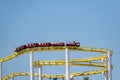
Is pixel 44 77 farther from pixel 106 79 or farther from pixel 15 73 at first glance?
pixel 106 79

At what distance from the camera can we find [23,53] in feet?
319

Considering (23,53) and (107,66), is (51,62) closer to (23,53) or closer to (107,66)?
(23,53)

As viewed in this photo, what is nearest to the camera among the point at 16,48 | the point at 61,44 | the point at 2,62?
the point at 61,44

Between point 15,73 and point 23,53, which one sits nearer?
point 23,53

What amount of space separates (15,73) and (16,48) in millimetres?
19461

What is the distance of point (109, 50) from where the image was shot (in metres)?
96.2

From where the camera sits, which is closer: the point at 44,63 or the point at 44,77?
the point at 44,63

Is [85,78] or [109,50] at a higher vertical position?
[109,50]

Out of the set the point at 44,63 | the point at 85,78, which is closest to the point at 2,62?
the point at 44,63

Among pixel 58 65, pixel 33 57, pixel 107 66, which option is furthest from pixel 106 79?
pixel 33 57

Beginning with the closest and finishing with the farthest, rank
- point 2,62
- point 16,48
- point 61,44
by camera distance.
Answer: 1. point 61,44
2. point 16,48
3. point 2,62

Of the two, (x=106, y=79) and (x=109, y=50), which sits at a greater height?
(x=109, y=50)

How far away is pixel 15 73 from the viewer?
380 feet

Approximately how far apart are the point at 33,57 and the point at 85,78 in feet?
73.8
